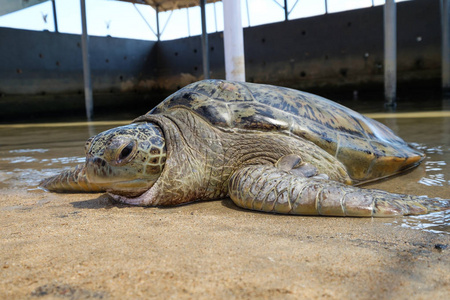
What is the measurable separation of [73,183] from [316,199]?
1661mm

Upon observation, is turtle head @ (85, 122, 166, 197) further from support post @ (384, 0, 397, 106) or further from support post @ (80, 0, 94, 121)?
support post @ (80, 0, 94, 121)

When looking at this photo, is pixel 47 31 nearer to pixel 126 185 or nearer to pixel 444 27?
pixel 444 27

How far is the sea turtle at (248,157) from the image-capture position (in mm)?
1814

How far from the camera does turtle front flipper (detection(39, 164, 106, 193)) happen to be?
2539mm

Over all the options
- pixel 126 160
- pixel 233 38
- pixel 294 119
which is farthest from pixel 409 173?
pixel 233 38

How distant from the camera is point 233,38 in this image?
241 inches

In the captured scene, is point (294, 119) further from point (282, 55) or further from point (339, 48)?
point (282, 55)

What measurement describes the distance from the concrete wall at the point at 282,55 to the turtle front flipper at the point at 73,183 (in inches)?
490

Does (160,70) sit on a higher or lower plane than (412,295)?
higher

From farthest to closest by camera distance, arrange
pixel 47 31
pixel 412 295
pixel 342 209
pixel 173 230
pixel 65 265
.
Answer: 1. pixel 47 31
2. pixel 342 209
3. pixel 173 230
4. pixel 65 265
5. pixel 412 295

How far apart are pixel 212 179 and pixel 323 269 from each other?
3.85 ft

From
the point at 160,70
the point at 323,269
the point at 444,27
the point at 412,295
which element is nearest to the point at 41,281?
the point at 323,269

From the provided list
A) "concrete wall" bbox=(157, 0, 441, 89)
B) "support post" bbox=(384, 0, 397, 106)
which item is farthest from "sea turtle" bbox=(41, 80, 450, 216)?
"concrete wall" bbox=(157, 0, 441, 89)

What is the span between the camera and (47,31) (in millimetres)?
15133
